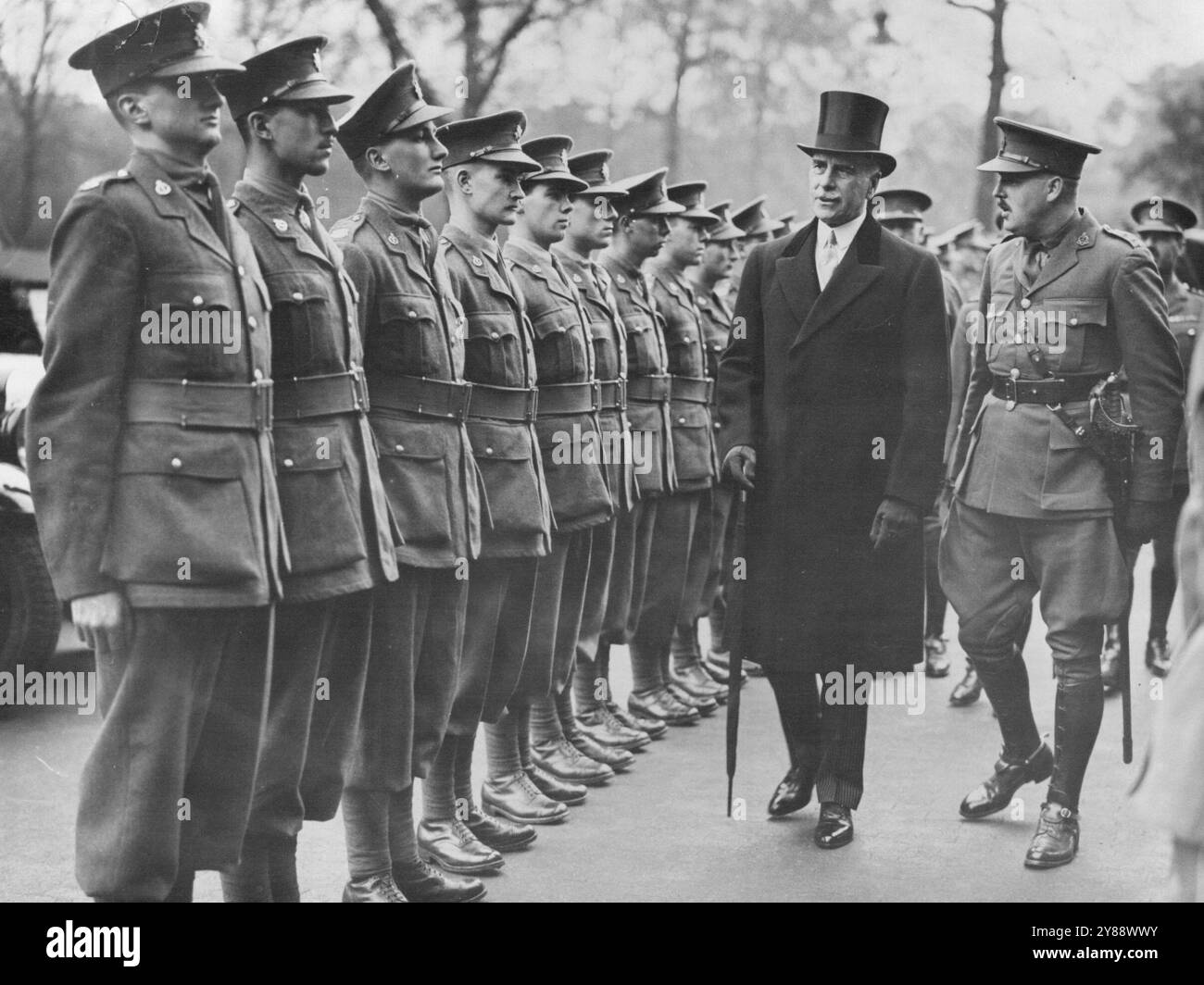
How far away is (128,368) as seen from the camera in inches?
131

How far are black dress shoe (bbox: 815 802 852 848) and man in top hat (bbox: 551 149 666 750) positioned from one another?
1.28 m

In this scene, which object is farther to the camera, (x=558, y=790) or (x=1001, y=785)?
(x=558, y=790)

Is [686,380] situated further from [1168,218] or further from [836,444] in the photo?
[1168,218]

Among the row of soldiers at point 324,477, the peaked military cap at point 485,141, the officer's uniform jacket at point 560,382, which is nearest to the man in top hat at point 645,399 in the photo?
the row of soldiers at point 324,477

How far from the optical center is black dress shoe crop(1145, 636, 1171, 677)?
760 cm

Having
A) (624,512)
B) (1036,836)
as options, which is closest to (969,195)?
(624,512)

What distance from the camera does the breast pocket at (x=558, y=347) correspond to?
541cm

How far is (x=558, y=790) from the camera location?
5477 mm

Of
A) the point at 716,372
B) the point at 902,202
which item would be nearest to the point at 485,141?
the point at 716,372

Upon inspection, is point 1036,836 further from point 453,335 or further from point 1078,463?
point 453,335

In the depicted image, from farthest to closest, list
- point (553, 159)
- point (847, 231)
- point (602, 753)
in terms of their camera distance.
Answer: point (602, 753) < point (553, 159) < point (847, 231)

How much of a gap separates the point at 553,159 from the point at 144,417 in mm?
2720

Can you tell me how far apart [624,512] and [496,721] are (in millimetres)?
1391

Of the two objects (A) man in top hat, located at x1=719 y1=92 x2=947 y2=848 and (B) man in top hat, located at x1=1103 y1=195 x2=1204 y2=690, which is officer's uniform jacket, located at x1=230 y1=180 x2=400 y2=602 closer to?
(A) man in top hat, located at x1=719 y1=92 x2=947 y2=848
